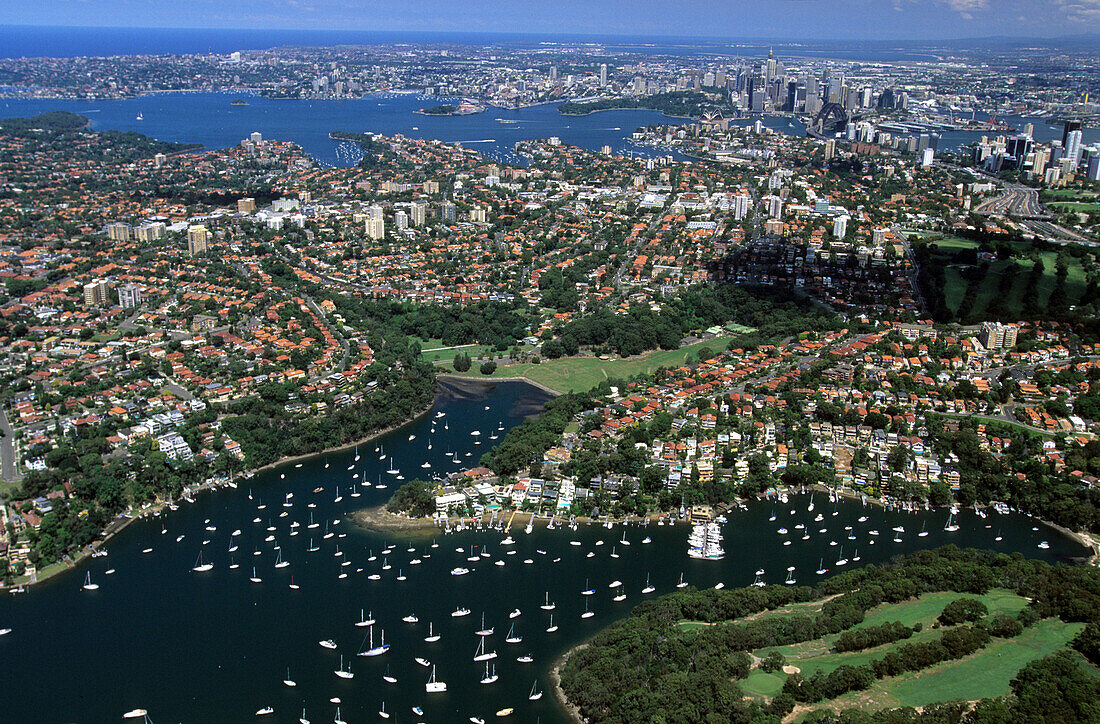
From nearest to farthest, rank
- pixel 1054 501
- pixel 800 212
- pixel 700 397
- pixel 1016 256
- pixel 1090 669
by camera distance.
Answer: pixel 1090 669, pixel 1054 501, pixel 700 397, pixel 1016 256, pixel 800 212

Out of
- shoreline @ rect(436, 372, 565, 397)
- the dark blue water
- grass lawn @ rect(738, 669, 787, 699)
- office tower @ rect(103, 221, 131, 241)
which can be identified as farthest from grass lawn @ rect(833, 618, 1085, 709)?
the dark blue water

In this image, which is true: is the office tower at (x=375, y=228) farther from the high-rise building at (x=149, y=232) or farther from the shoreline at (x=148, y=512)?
the shoreline at (x=148, y=512)

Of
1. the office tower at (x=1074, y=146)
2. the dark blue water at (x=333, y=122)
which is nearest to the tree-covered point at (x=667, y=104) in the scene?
the dark blue water at (x=333, y=122)

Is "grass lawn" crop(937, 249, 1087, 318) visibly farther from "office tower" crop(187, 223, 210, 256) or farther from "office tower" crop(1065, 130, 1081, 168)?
"office tower" crop(187, 223, 210, 256)

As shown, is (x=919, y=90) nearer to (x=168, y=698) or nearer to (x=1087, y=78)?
(x=1087, y=78)

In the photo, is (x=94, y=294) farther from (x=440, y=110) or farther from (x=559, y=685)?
(x=440, y=110)

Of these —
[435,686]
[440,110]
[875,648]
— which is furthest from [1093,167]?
[435,686]

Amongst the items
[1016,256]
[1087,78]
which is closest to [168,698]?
[1016,256]
